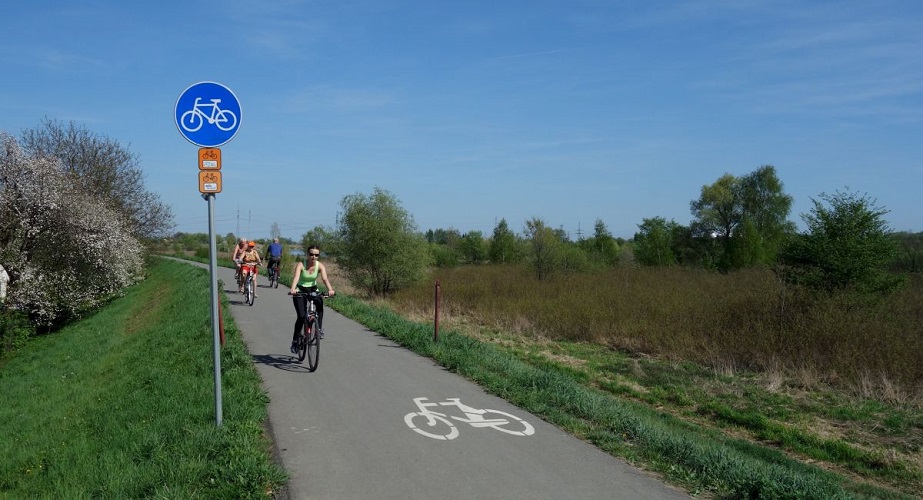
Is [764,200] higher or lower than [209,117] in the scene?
higher

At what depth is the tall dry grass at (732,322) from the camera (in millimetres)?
14188

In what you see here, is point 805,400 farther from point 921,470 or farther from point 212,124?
point 212,124

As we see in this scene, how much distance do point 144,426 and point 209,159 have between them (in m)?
3.10

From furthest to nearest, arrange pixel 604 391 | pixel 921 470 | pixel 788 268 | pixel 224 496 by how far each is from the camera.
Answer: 1. pixel 788 268
2. pixel 604 391
3. pixel 921 470
4. pixel 224 496

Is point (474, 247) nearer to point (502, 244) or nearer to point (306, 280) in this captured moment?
point (502, 244)

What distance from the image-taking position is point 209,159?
623cm

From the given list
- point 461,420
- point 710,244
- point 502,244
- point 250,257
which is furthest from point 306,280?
point 710,244

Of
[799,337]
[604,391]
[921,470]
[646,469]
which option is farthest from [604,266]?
[646,469]

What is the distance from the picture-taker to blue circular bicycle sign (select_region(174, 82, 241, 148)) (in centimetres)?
612

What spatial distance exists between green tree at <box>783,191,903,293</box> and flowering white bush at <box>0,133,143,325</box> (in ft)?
87.1

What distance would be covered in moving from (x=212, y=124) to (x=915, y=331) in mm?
15689

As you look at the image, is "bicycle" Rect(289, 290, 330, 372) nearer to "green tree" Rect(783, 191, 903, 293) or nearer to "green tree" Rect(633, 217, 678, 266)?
"green tree" Rect(783, 191, 903, 293)

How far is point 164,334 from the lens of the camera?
1491 cm

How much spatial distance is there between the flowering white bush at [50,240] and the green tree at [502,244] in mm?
36646
